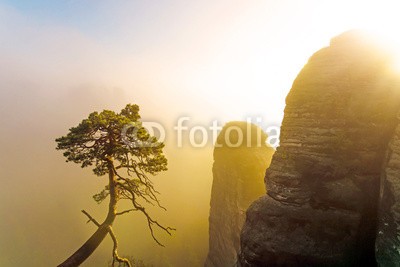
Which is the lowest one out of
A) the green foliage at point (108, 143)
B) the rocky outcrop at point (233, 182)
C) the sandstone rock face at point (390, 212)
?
the rocky outcrop at point (233, 182)

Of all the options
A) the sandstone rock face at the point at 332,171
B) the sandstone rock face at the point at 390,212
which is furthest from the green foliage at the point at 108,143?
the sandstone rock face at the point at 390,212

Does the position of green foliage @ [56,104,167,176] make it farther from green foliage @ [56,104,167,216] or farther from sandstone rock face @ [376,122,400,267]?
sandstone rock face @ [376,122,400,267]

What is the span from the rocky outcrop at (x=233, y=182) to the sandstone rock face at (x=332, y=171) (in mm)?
25678

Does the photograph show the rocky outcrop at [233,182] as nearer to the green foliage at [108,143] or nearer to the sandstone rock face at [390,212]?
the green foliage at [108,143]

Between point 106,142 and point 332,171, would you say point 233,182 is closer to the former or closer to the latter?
point 332,171

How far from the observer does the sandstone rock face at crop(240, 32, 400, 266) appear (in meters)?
15.8

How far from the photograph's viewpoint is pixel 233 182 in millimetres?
47531

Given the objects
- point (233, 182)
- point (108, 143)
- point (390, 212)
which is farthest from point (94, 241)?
point (233, 182)

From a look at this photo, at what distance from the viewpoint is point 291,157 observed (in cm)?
1873

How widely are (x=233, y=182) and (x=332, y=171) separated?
102ft

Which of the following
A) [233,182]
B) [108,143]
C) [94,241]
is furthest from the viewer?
[233,182]

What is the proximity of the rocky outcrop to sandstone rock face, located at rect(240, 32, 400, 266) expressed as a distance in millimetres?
25678

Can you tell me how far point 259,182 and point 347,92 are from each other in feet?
95.5

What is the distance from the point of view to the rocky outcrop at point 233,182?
146ft
